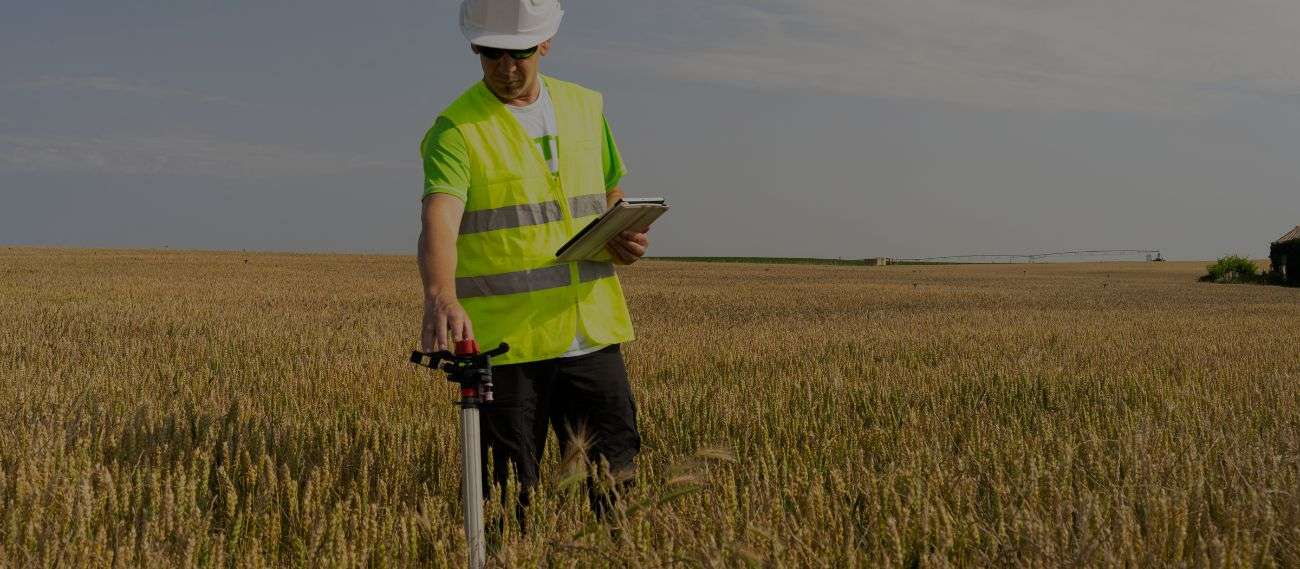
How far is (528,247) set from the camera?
138 inches

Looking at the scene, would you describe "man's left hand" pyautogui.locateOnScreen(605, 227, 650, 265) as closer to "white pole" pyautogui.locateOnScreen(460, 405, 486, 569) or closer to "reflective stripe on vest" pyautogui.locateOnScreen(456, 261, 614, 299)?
"reflective stripe on vest" pyautogui.locateOnScreen(456, 261, 614, 299)

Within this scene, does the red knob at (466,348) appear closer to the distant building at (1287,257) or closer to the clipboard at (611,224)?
the clipboard at (611,224)

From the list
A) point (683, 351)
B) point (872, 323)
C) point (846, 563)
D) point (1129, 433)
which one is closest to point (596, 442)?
point (846, 563)

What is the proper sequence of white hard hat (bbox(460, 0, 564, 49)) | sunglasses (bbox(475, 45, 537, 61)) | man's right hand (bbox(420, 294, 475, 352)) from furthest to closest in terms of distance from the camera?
sunglasses (bbox(475, 45, 537, 61)) → white hard hat (bbox(460, 0, 564, 49)) → man's right hand (bbox(420, 294, 475, 352))

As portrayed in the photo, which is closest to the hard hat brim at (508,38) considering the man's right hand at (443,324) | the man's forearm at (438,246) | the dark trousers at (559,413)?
the man's forearm at (438,246)

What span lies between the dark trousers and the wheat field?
22cm

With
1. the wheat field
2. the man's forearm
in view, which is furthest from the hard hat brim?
the wheat field

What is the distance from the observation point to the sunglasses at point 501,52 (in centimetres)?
327

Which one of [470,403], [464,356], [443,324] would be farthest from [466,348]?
[443,324]

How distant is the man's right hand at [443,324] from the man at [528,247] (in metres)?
0.16

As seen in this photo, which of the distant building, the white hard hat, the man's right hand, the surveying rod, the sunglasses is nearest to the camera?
the surveying rod

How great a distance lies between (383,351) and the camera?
948 centimetres

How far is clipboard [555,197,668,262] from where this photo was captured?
2.98 m

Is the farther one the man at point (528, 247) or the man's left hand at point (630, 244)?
the man's left hand at point (630, 244)
